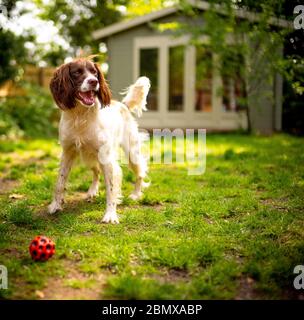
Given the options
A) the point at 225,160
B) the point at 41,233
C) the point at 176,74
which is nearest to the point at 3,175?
the point at 41,233

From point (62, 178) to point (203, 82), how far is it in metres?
10.1

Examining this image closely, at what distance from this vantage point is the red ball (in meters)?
3.37

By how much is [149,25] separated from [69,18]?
21.6 feet

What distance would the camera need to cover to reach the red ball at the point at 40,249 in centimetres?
337

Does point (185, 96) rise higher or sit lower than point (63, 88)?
higher

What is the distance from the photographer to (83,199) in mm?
5453

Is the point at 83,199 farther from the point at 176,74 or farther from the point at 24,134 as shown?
the point at 176,74

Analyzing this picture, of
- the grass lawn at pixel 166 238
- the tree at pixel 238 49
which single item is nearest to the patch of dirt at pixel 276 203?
the grass lawn at pixel 166 238

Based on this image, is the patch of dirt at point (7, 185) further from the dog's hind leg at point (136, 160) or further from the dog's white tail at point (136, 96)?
the dog's white tail at point (136, 96)

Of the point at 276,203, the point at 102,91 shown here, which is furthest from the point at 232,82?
the point at 102,91

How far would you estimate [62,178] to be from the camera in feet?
16.2

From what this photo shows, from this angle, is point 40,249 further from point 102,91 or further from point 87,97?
point 102,91

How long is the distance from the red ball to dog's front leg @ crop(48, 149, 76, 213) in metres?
1.40

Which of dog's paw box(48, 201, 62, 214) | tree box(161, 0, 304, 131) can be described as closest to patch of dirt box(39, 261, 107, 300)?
dog's paw box(48, 201, 62, 214)
